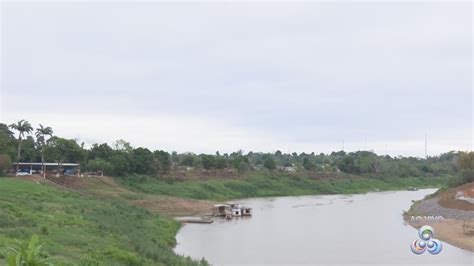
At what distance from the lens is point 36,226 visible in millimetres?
24312

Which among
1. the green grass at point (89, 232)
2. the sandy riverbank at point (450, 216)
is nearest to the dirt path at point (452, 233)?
the sandy riverbank at point (450, 216)

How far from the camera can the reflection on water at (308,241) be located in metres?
30.6

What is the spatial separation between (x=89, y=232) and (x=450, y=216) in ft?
129

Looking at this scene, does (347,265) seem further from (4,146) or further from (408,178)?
(408,178)

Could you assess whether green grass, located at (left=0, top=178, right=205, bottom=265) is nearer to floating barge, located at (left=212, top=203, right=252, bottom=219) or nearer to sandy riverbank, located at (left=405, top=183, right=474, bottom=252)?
floating barge, located at (left=212, top=203, right=252, bottom=219)

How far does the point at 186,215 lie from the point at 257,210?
11.0 metres

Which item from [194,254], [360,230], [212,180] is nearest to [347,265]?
[194,254]

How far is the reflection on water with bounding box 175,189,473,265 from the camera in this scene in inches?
1205

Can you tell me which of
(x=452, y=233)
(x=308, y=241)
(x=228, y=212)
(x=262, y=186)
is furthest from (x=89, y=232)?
(x=262, y=186)

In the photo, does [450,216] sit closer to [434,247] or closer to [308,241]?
[434,247]

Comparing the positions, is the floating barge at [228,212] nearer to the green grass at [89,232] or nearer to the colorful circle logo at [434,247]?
the green grass at [89,232]

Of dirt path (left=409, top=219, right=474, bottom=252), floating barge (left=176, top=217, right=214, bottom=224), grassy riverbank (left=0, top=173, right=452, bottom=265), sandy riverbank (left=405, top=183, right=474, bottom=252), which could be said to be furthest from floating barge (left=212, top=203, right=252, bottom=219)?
dirt path (left=409, top=219, right=474, bottom=252)

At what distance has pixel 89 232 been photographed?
87.9 ft

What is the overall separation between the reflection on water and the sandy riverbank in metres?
1.59
